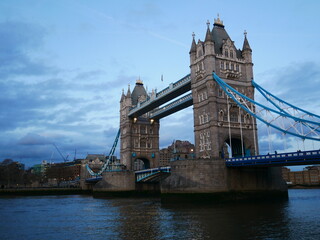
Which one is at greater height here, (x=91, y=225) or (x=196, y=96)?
(x=196, y=96)

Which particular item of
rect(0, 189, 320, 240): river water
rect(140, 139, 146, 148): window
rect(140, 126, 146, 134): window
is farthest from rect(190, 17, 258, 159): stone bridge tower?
rect(140, 139, 146, 148): window

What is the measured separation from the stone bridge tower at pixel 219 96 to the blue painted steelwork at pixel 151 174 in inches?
412

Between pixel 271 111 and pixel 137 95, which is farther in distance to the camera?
pixel 137 95

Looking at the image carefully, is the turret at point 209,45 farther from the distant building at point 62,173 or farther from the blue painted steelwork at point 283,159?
the distant building at point 62,173

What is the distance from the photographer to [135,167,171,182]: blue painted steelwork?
176 feet

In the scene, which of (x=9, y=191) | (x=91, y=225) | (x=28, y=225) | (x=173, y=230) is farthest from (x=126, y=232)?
(x=9, y=191)

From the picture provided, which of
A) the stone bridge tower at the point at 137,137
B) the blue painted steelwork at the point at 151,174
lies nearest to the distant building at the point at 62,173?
the stone bridge tower at the point at 137,137

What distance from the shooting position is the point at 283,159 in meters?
33.3

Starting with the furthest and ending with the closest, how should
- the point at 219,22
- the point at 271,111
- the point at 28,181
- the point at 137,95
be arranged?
the point at 28,181, the point at 137,95, the point at 219,22, the point at 271,111

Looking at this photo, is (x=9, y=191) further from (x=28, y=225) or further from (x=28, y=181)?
(x=28, y=225)

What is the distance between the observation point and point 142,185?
207ft

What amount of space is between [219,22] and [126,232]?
125 feet

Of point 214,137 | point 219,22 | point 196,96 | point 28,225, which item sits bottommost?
point 28,225

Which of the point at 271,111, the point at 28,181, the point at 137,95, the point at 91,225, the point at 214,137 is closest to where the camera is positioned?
the point at 91,225
